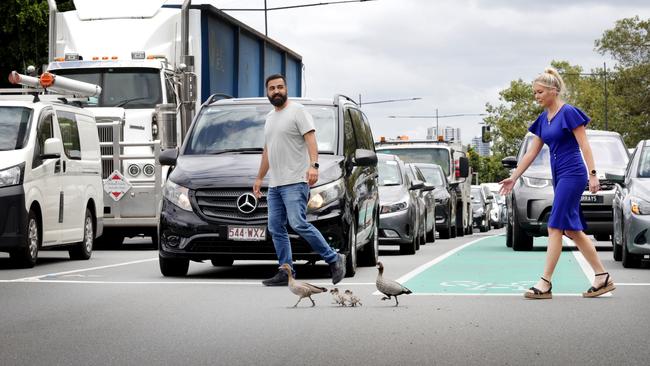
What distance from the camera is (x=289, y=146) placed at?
1338 centimetres

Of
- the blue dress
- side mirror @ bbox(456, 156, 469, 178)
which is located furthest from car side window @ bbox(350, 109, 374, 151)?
side mirror @ bbox(456, 156, 469, 178)

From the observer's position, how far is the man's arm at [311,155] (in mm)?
13141

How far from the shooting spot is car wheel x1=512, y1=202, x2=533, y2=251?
21875 millimetres

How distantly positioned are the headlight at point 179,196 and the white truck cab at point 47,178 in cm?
247

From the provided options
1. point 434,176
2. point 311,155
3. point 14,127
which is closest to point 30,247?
point 14,127

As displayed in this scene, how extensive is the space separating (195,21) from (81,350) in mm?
15848

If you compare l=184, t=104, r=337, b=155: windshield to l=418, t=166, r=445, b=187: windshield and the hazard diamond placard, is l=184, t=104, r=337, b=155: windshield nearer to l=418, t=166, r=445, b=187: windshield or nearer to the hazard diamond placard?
the hazard diamond placard

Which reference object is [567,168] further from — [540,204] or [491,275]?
[540,204]

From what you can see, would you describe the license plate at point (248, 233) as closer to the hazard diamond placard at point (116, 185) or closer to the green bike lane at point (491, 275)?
the green bike lane at point (491, 275)

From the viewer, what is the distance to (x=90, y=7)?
957 inches

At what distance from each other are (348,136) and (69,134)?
4.56 m

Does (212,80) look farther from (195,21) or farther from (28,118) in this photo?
(28,118)

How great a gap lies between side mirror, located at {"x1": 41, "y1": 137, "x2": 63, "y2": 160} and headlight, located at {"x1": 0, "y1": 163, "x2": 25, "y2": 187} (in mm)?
671

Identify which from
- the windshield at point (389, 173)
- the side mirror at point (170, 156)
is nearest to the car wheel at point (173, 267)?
the side mirror at point (170, 156)
